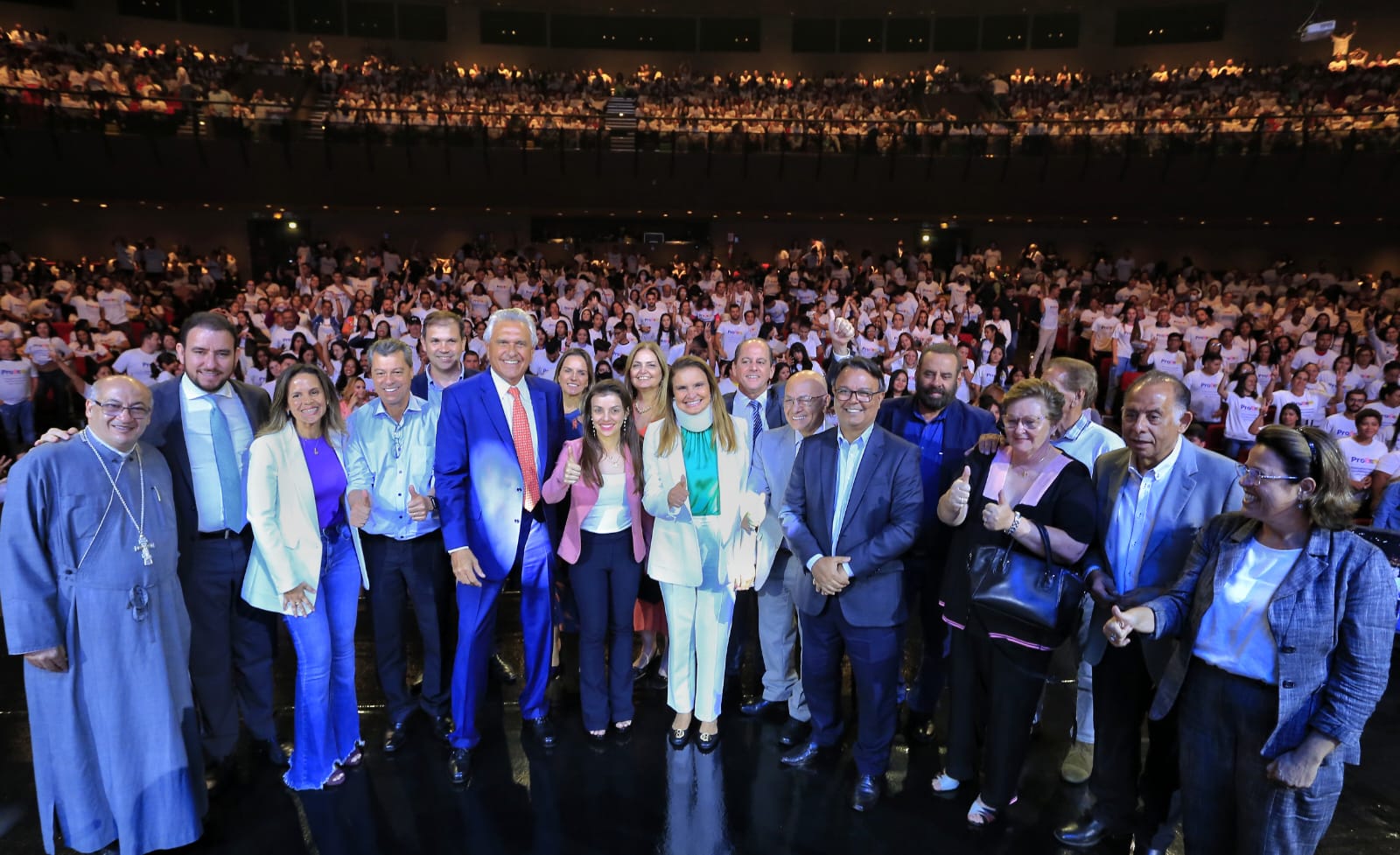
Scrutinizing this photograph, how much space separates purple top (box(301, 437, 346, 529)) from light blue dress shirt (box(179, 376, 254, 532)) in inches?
10.8

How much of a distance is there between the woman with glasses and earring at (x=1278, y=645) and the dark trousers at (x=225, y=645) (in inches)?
133

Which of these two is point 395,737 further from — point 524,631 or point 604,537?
point 604,537

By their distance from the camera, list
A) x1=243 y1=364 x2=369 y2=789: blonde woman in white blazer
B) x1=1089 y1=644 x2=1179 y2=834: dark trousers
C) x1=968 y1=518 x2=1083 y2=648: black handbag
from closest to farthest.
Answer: x1=968 y1=518 x2=1083 y2=648: black handbag
x1=1089 y1=644 x2=1179 y2=834: dark trousers
x1=243 y1=364 x2=369 y2=789: blonde woman in white blazer

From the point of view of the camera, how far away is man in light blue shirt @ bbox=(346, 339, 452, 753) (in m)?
3.47

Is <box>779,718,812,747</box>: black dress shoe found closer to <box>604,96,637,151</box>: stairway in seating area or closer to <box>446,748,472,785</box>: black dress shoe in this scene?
<box>446,748,472,785</box>: black dress shoe

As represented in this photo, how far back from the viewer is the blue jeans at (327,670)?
10.6 feet

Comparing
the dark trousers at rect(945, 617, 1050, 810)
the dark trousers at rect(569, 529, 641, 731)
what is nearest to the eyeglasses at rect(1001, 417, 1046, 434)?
the dark trousers at rect(945, 617, 1050, 810)

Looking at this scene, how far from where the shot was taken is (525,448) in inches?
138

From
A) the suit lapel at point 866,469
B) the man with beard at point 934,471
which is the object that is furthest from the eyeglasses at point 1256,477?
the man with beard at point 934,471

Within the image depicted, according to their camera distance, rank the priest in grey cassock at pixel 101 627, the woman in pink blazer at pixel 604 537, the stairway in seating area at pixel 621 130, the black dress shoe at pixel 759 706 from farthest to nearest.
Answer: the stairway in seating area at pixel 621 130
the black dress shoe at pixel 759 706
the woman in pink blazer at pixel 604 537
the priest in grey cassock at pixel 101 627

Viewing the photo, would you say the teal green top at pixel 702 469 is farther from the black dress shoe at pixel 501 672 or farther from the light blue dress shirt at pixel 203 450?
the light blue dress shirt at pixel 203 450

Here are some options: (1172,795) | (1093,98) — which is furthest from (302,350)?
(1093,98)

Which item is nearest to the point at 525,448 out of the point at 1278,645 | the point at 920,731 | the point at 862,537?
the point at 862,537

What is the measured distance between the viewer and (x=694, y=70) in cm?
2303
